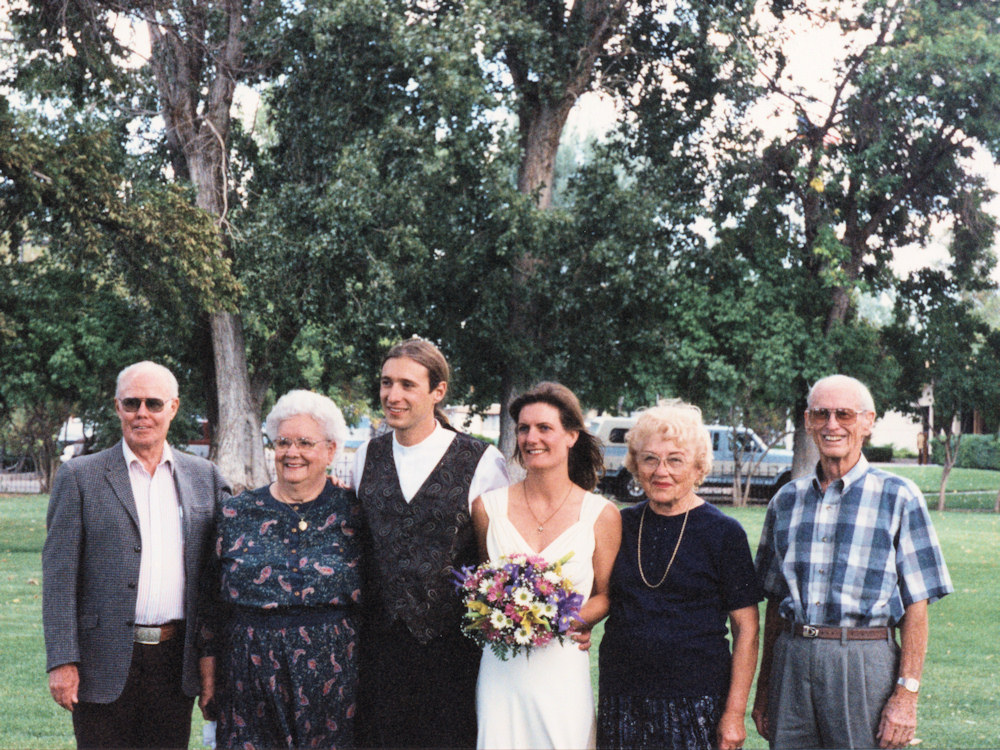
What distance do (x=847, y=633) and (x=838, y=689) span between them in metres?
0.21

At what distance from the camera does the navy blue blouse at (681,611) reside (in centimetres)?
404

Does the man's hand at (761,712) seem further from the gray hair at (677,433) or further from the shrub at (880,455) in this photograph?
the shrub at (880,455)

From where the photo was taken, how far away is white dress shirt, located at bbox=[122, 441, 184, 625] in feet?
14.5

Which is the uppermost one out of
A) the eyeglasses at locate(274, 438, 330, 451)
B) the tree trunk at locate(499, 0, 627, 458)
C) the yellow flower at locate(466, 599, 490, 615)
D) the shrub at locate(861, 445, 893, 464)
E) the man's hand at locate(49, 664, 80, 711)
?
the tree trunk at locate(499, 0, 627, 458)

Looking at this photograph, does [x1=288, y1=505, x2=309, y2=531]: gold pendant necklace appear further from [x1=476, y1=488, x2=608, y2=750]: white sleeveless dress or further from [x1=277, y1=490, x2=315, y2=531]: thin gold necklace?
[x1=476, y1=488, x2=608, y2=750]: white sleeveless dress

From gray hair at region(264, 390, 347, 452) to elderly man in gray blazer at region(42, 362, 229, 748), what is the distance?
0.50 m

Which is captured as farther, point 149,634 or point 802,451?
point 802,451

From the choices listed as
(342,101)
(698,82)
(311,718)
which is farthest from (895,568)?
(698,82)

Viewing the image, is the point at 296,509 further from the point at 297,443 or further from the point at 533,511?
the point at 533,511

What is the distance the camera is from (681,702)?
404 centimetres

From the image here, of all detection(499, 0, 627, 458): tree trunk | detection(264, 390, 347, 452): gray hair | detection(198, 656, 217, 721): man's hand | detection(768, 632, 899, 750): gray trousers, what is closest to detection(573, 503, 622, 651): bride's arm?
detection(768, 632, 899, 750): gray trousers

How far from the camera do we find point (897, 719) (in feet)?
13.4

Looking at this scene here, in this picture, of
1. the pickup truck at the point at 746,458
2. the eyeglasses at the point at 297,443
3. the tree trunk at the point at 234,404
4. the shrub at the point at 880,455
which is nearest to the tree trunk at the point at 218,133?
the tree trunk at the point at 234,404

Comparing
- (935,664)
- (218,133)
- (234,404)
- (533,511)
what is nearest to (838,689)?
(533,511)
